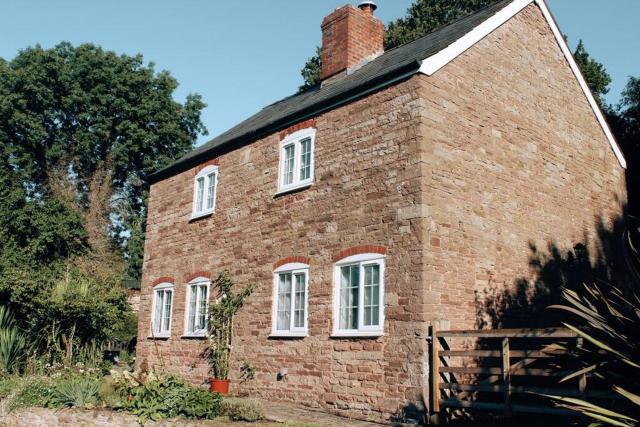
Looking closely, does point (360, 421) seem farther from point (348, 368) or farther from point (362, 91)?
point (362, 91)

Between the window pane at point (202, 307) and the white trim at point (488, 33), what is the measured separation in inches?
325

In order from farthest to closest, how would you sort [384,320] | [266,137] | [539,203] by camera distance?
1. [266,137]
2. [539,203]
3. [384,320]

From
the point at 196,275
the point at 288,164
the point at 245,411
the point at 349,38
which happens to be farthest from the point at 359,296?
the point at 349,38

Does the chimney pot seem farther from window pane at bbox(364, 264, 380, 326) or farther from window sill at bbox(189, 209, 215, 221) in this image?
window pane at bbox(364, 264, 380, 326)

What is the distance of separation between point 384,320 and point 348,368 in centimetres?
123

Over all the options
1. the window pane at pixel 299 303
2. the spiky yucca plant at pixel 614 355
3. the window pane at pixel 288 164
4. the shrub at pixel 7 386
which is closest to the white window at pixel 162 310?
the shrub at pixel 7 386

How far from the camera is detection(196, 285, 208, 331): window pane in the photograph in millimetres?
16016

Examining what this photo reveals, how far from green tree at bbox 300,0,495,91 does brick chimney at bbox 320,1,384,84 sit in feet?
44.5

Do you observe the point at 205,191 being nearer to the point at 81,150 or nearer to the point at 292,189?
the point at 292,189

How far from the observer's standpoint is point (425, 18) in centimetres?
3206

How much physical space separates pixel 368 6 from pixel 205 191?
6831mm

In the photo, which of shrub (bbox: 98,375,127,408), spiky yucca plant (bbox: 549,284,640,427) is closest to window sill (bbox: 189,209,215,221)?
shrub (bbox: 98,375,127,408)

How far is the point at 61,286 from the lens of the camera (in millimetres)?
16797

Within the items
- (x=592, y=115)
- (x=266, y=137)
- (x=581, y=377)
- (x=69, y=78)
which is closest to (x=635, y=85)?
(x=592, y=115)
